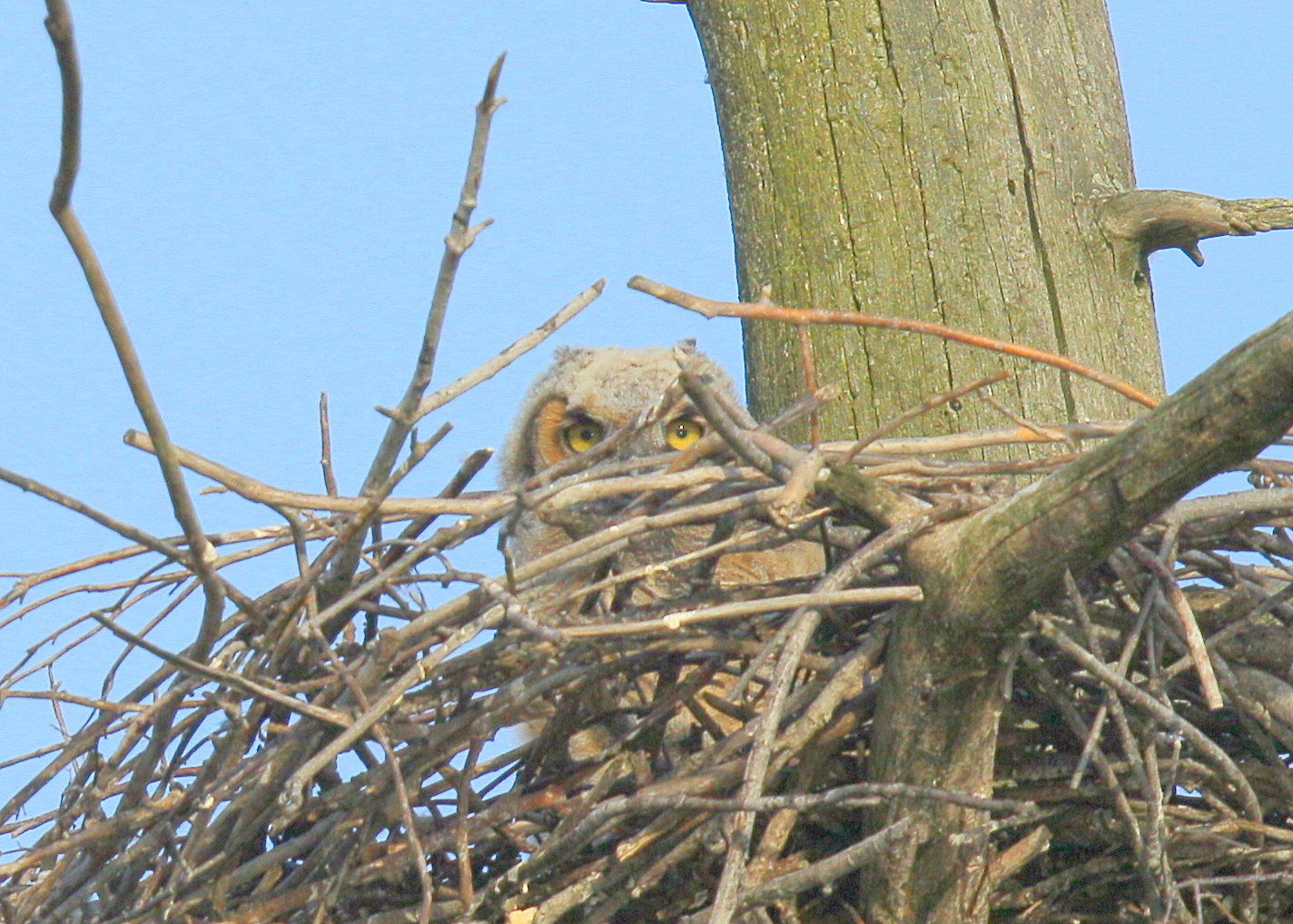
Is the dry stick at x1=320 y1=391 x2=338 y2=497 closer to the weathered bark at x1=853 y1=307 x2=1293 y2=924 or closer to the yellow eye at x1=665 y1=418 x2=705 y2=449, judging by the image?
the weathered bark at x1=853 y1=307 x2=1293 y2=924

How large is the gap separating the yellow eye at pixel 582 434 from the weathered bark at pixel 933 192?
2.23ft

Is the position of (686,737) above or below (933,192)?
below

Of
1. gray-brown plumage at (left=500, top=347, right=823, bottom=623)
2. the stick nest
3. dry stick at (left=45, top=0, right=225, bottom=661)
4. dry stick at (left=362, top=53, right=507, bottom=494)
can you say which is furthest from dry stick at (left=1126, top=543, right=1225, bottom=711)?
dry stick at (left=45, top=0, right=225, bottom=661)

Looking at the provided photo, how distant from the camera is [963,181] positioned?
2895mm

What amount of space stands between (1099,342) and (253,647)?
5.41ft

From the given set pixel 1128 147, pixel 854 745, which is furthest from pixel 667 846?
pixel 1128 147

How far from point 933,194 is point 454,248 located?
185 centimetres

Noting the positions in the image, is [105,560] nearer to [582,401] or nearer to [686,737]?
[686,737]

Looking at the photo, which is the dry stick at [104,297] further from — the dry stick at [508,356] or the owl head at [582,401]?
the owl head at [582,401]

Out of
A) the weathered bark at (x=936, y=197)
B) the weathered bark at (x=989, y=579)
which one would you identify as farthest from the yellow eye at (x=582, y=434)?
the weathered bark at (x=989, y=579)

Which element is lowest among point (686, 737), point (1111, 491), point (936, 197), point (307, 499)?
point (686, 737)

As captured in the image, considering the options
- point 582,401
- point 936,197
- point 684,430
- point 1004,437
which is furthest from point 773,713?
point 582,401

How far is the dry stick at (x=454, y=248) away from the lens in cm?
113

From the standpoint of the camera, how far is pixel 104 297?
1.04m
